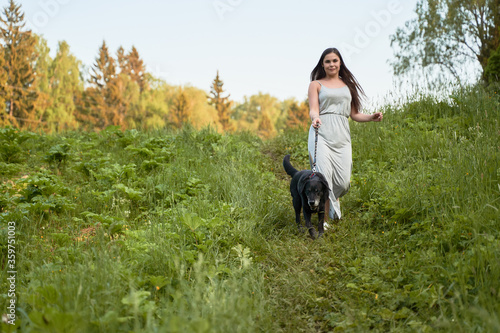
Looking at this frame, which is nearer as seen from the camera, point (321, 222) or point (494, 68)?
point (321, 222)

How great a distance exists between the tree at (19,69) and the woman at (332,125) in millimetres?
30786

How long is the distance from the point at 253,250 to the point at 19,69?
34327mm

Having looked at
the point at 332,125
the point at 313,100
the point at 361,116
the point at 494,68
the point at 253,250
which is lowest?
the point at 253,250

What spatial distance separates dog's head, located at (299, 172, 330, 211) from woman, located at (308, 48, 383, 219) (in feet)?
0.99

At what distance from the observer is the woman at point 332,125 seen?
4.50 metres

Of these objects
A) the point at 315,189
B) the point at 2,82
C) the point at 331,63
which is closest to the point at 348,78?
the point at 331,63

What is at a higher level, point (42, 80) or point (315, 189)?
point (42, 80)

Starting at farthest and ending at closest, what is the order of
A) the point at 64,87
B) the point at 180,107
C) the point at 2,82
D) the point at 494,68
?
the point at 180,107
the point at 64,87
the point at 2,82
the point at 494,68

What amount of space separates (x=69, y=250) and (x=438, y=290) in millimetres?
3469

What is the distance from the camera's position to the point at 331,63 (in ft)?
15.1

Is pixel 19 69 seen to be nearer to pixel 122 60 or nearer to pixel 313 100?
pixel 122 60

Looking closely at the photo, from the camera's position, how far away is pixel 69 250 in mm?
3404

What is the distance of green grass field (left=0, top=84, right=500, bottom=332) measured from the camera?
7.88 feet

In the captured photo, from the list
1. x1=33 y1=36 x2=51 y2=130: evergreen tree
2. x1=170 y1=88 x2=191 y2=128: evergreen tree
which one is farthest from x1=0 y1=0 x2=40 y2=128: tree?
x1=170 y1=88 x2=191 y2=128: evergreen tree
